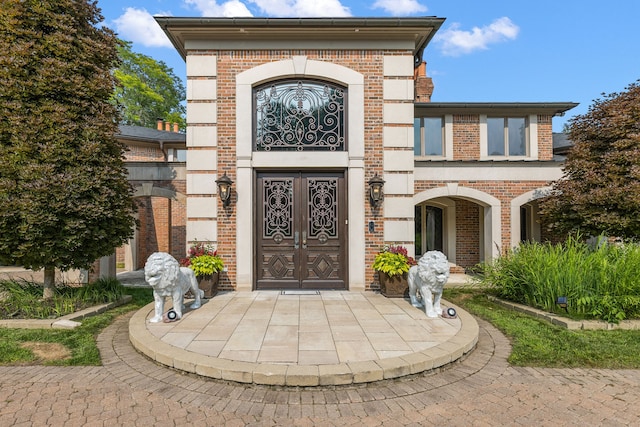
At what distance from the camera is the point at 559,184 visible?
763 cm

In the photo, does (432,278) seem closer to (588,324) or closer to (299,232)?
(588,324)

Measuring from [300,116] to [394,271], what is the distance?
148 inches

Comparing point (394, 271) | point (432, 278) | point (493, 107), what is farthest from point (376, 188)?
point (493, 107)

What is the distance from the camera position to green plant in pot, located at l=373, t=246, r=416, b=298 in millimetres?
6137

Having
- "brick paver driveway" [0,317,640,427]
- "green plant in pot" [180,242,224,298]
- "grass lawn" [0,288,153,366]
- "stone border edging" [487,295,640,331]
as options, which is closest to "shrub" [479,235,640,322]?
"stone border edging" [487,295,640,331]

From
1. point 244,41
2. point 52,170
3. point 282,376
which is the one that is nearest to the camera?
point 282,376

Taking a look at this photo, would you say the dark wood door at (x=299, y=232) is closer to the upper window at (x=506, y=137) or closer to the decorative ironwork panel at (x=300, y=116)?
the decorative ironwork panel at (x=300, y=116)

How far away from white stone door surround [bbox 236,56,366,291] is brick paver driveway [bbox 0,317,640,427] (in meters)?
3.18

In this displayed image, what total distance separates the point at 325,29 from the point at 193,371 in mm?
6515

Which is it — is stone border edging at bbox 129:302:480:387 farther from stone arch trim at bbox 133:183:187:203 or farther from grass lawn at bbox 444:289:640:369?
stone arch trim at bbox 133:183:187:203

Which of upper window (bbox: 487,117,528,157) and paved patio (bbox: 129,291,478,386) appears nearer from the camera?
paved patio (bbox: 129,291,478,386)

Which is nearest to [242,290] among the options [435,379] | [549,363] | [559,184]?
[435,379]

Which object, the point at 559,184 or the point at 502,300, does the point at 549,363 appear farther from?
the point at 559,184

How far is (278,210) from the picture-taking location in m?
6.80
